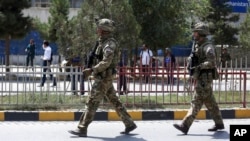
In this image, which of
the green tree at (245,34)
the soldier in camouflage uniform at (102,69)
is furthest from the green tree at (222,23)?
the soldier in camouflage uniform at (102,69)

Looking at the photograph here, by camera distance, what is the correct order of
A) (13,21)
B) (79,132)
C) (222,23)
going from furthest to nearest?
(222,23)
(13,21)
(79,132)

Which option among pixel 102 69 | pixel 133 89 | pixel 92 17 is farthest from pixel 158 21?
pixel 102 69

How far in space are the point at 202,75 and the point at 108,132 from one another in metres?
1.87

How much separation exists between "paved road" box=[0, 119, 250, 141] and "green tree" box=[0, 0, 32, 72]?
10.7 m

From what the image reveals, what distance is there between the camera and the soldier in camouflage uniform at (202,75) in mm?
7355

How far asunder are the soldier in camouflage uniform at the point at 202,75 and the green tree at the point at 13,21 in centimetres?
1261

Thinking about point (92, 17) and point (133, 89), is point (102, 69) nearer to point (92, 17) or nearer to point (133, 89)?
point (133, 89)

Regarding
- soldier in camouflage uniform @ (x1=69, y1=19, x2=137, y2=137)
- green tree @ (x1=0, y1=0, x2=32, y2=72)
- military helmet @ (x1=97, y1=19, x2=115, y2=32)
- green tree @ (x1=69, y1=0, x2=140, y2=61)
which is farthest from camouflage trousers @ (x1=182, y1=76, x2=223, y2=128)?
green tree @ (x1=0, y1=0, x2=32, y2=72)

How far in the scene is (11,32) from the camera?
63.9 feet

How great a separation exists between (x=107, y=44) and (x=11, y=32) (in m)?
13.2

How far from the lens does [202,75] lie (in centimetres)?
752

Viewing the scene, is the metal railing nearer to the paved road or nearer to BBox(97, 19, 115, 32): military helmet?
the paved road

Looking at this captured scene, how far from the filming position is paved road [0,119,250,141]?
7.34 meters

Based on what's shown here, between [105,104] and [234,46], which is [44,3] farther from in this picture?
[105,104]
